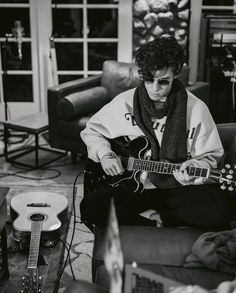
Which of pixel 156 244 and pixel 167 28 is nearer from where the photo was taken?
pixel 156 244

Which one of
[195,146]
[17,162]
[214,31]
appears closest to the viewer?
[195,146]

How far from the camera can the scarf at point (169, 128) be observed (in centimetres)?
199

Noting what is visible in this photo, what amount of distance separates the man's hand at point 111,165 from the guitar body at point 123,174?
0.22ft

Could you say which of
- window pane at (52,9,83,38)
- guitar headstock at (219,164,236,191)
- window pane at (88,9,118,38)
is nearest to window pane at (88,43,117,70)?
window pane at (88,9,118,38)

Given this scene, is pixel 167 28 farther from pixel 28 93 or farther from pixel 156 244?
pixel 156 244

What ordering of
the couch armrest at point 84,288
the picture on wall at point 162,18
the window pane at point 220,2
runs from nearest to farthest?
1. the couch armrest at point 84,288
2. the picture on wall at point 162,18
3. the window pane at point 220,2

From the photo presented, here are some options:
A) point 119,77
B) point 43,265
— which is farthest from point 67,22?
point 43,265

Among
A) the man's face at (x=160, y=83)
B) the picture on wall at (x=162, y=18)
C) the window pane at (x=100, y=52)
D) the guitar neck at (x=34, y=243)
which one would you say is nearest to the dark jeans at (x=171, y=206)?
the guitar neck at (x=34, y=243)

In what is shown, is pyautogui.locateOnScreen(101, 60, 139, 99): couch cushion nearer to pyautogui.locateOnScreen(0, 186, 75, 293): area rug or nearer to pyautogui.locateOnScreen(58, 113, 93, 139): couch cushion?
pyautogui.locateOnScreen(58, 113, 93, 139): couch cushion

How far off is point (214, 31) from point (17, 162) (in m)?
2.07

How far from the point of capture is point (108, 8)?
174 inches

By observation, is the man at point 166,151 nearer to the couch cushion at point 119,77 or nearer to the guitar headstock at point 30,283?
the guitar headstock at point 30,283

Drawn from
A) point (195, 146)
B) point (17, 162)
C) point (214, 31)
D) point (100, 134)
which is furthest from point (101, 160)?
point (214, 31)

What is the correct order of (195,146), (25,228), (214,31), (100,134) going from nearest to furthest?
1. (195,146)
2. (100,134)
3. (25,228)
4. (214,31)
